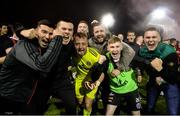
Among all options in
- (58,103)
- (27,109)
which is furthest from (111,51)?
(58,103)

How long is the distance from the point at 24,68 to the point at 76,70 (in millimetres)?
1731

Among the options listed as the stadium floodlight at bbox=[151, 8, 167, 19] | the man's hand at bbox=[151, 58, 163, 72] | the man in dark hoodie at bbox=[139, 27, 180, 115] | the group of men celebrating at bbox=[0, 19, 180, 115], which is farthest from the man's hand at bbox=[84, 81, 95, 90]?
the stadium floodlight at bbox=[151, 8, 167, 19]

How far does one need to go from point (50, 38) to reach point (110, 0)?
64.5 feet

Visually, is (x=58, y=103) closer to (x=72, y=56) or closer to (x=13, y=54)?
(x=72, y=56)

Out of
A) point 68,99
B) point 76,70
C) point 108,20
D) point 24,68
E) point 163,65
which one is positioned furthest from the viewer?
point 108,20

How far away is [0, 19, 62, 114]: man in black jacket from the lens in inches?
177

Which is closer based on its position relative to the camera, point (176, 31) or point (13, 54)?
point (13, 54)

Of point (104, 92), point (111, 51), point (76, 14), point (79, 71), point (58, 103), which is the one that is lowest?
point (58, 103)

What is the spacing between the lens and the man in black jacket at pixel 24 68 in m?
4.50

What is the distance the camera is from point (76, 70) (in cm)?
635

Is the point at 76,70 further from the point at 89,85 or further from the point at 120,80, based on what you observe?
the point at 120,80

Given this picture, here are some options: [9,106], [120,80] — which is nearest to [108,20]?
[120,80]

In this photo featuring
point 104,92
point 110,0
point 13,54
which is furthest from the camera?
point 110,0

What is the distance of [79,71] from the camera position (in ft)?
20.5
